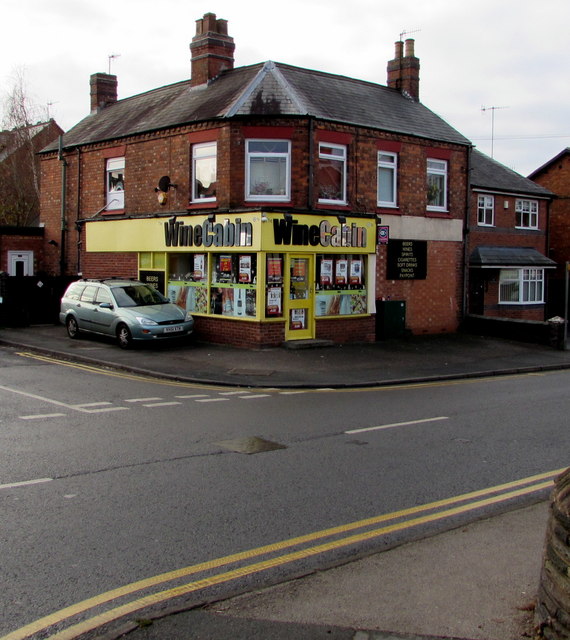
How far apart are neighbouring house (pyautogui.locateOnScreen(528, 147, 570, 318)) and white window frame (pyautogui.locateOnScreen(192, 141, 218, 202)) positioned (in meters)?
20.8

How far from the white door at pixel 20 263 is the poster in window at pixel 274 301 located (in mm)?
12359

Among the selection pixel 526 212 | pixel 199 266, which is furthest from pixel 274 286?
pixel 526 212

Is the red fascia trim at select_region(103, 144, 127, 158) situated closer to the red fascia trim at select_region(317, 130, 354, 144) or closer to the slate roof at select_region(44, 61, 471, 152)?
the slate roof at select_region(44, 61, 471, 152)

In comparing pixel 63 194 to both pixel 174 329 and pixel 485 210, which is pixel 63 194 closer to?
pixel 174 329

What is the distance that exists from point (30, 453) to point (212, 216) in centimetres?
1202

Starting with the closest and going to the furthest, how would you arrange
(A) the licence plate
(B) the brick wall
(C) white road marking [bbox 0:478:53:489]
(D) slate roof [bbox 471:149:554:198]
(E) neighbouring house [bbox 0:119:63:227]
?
1. (C) white road marking [bbox 0:478:53:489]
2. (A) the licence plate
3. (B) the brick wall
4. (D) slate roof [bbox 471:149:554:198]
5. (E) neighbouring house [bbox 0:119:63:227]

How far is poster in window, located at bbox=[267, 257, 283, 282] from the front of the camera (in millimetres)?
18594

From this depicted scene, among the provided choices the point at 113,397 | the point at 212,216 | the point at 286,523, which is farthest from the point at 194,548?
the point at 212,216

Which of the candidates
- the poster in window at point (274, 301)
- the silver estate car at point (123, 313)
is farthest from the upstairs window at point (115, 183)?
the poster in window at point (274, 301)

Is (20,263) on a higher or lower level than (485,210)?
lower

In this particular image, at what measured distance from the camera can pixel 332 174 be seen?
19953mm

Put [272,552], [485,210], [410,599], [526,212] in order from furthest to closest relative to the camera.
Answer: [526,212] < [485,210] < [272,552] < [410,599]

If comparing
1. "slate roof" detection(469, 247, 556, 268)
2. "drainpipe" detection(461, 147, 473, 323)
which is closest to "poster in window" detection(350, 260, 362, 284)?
"drainpipe" detection(461, 147, 473, 323)

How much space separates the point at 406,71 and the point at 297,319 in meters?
11.0
